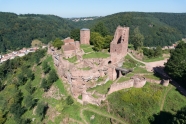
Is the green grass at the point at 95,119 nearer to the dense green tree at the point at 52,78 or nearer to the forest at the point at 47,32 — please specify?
the dense green tree at the point at 52,78

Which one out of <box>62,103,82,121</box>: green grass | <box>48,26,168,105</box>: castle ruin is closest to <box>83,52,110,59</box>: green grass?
<box>48,26,168,105</box>: castle ruin

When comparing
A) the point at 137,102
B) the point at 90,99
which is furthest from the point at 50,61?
the point at 137,102

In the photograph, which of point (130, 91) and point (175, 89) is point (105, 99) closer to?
point (130, 91)

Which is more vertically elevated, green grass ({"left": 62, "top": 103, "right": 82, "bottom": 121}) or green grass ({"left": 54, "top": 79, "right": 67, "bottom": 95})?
green grass ({"left": 54, "top": 79, "right": 67, "bottom": 95})

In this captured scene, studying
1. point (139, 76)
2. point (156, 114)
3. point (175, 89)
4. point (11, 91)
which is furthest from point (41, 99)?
point (175, 89)

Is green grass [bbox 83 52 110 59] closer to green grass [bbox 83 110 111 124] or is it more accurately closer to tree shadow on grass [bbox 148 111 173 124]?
green grass [bbox 83 110 111 124]

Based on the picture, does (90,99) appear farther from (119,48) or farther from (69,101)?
(119,48)

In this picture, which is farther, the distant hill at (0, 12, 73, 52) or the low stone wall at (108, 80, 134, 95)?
the distant hill at (0, 12, 73, 52)

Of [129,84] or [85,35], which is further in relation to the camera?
[85,35]
